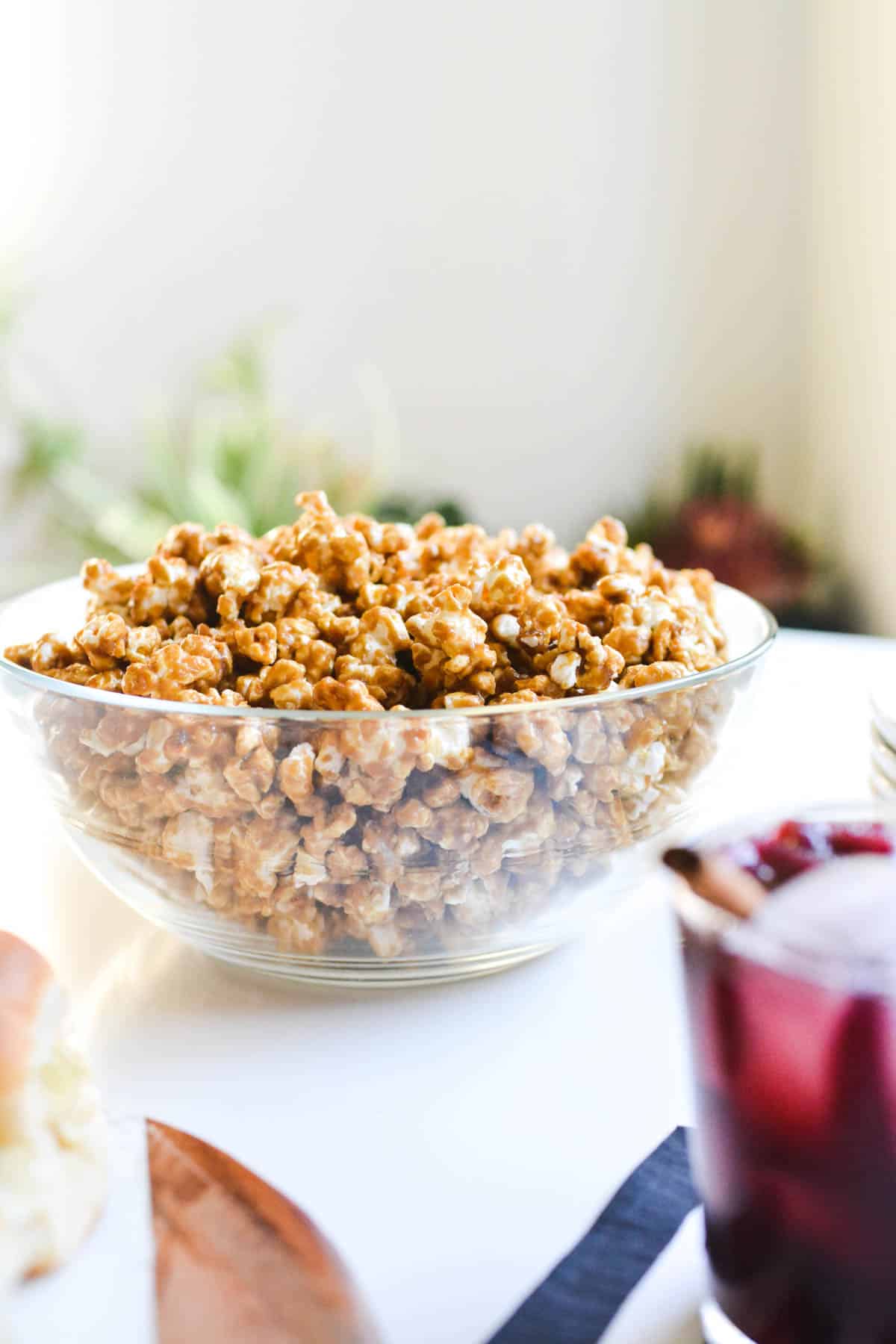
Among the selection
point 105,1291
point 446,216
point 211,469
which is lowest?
point 211,469

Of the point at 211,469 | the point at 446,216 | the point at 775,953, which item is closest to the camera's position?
the point at 775,953

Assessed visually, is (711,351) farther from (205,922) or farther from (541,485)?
(205,922)

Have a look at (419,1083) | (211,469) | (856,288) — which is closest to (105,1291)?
(419,1083)

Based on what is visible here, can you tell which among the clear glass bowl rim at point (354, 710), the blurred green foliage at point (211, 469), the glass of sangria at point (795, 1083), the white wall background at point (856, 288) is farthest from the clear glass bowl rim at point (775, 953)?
the blurred green foliage at point (211, 469)

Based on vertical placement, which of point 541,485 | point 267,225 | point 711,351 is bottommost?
point 541,485

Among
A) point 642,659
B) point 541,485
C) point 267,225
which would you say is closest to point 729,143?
point 541,485

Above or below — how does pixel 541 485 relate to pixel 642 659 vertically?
below

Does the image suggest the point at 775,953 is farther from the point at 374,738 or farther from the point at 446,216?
the point at 446,216
